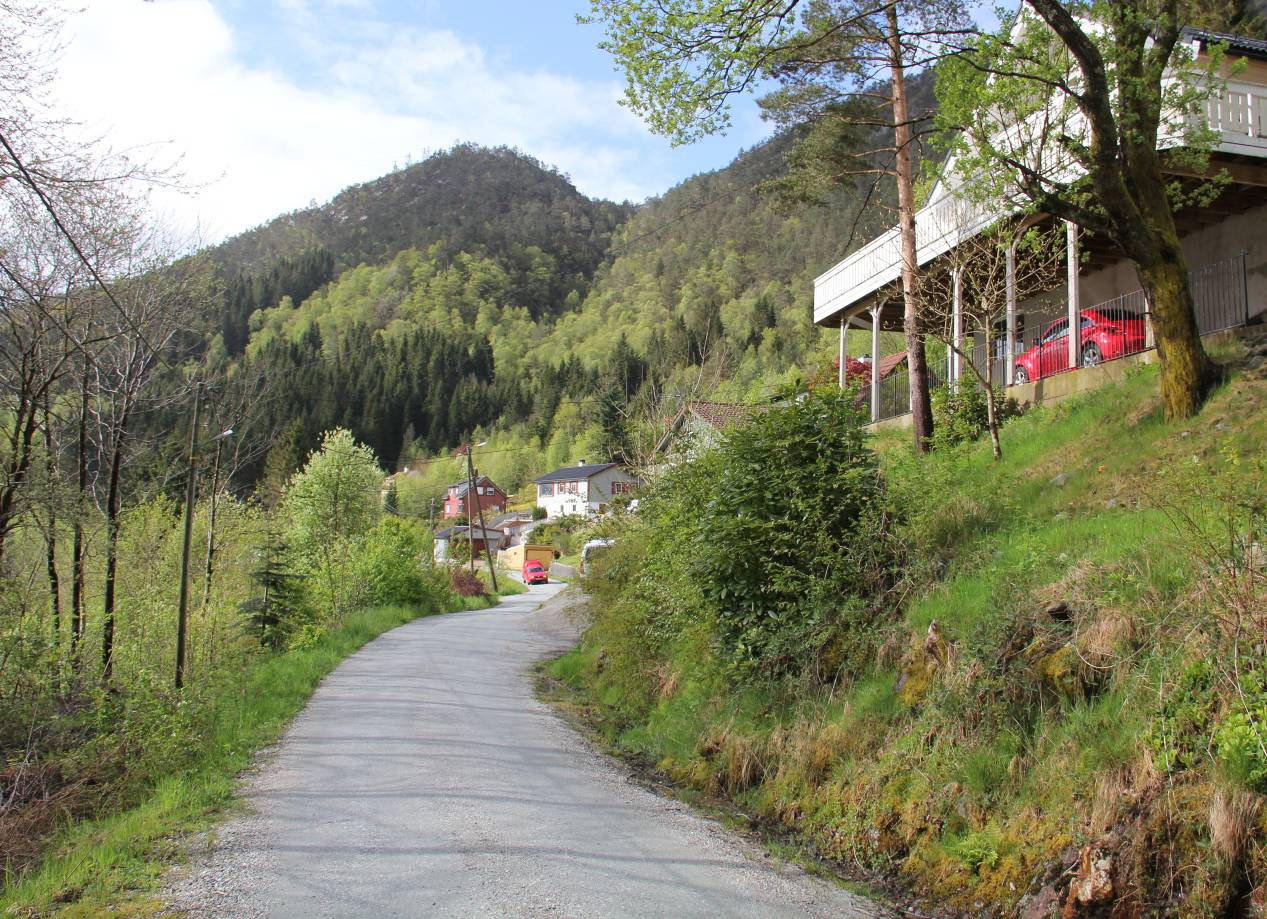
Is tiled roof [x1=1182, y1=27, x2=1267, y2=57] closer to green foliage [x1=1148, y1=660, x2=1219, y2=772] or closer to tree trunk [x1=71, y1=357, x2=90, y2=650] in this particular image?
green foliage [x1=1148, y1=660, x2=1219, y2=772]

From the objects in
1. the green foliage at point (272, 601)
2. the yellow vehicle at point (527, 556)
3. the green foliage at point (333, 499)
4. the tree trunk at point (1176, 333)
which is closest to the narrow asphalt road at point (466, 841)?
the tree trunk at point (1176, 333)

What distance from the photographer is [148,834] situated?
705cm

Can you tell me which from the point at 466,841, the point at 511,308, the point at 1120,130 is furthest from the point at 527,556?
the point at 511,308

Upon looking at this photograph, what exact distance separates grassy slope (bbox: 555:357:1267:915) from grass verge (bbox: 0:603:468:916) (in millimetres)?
4617

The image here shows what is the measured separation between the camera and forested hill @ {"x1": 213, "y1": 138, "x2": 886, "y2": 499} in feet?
294

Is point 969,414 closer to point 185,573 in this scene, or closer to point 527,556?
point 185,573

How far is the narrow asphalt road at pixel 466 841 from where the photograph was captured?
5523mm

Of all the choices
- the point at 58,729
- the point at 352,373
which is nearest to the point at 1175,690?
the point at 58,729

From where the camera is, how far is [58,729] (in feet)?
32.2

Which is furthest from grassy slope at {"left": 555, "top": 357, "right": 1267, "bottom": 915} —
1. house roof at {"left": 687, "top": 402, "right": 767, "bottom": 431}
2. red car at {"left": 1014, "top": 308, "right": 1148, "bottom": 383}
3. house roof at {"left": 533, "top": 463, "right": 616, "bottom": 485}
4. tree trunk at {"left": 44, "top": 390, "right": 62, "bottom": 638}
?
house roof at {"left": 533, "top": 463, "right": 616, "bottom": 485}

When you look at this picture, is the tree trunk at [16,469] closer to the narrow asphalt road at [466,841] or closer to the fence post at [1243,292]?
the narrow asphalt road at [466,841]

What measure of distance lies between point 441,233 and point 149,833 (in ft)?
528

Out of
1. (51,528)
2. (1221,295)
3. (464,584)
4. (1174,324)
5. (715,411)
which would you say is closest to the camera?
(1174,324)

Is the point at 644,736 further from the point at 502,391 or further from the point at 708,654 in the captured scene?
the point at 502,391
